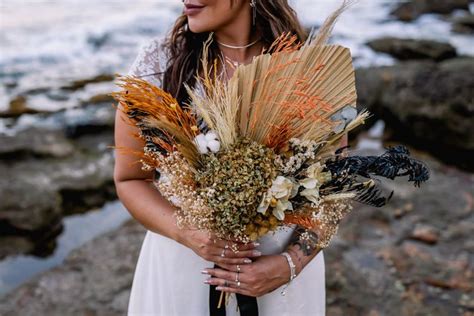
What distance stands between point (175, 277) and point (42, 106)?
7000mm

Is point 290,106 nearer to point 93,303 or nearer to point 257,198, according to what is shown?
point 257,198

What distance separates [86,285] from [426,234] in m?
2.58

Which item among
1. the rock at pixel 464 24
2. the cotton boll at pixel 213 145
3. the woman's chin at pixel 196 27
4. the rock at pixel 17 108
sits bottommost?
the rock at pixel 464 24

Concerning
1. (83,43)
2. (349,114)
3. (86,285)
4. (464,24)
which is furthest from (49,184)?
(464,24)

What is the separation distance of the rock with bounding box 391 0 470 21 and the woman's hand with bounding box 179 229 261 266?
1582 cm

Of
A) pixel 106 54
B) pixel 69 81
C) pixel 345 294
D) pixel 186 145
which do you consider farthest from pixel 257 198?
pixel 106 54

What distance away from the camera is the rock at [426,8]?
16.2m

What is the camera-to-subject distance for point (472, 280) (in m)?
3.62

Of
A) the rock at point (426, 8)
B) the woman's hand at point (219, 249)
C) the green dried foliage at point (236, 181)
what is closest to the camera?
the green dried foliage at point (236, 181)

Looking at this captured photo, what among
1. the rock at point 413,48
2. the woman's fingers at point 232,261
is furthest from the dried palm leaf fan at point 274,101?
the rock at point 413,48

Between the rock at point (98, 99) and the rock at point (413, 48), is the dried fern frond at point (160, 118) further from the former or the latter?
the rock at point (413, 48)

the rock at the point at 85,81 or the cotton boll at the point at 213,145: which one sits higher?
the cotton boll at the point at 213,145

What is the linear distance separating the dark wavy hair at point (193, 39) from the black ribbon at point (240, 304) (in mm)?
710

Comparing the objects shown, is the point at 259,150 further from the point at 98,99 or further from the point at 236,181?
the point at 98,99
